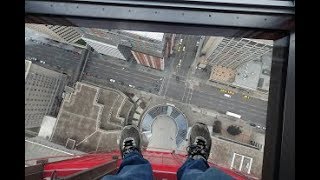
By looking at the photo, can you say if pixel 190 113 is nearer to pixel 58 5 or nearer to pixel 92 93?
pixel 92 93

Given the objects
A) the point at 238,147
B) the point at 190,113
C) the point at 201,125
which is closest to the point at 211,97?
the point at 190,113

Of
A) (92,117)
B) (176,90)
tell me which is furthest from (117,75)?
(176,90)

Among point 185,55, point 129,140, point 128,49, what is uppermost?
point 185,55

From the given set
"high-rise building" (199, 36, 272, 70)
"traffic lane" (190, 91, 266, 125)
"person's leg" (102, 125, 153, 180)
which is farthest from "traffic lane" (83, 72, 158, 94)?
"person's leg" (102, 125, 153, 180)

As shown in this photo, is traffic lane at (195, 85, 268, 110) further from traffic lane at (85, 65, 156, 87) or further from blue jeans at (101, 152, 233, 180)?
blue jeans at (101, 152, 233, 180)

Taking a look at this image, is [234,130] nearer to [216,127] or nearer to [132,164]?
[216,127]

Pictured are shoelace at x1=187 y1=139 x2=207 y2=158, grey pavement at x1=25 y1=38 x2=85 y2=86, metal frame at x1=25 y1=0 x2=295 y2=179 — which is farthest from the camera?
grey pavement at x1=25 y1=38 x2=85 y2=86
